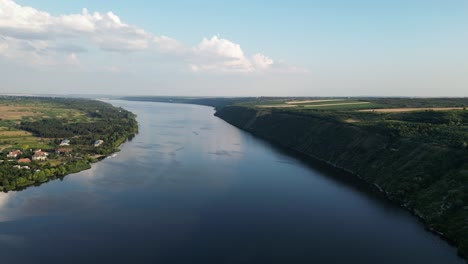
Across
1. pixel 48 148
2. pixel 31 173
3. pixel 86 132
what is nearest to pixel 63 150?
pixel 48 148

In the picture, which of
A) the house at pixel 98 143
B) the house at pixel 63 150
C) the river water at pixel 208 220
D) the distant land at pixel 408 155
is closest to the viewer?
the river water at pixel 208 220

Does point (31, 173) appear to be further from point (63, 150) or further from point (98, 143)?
point (98, 143)

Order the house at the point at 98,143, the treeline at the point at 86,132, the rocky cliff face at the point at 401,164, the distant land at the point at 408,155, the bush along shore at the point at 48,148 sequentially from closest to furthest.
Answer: the rocky cliff face at the point at 401,164
the distant land at the point at 408,155
the bush along shore at the point at 48,148
the house at the point at 98,143
the treeline at the point at 86,132

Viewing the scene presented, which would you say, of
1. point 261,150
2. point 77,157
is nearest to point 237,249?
point 77,157

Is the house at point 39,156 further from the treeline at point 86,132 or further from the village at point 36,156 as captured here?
the treeline at point 86,132

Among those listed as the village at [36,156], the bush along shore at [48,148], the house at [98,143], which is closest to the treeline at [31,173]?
the bush along shore at [48,148]

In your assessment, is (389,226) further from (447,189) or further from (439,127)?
(439,127)
